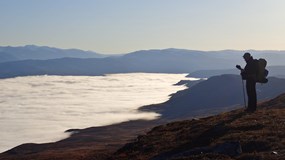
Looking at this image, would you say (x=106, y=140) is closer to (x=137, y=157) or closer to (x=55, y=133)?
(x=55, y=133)

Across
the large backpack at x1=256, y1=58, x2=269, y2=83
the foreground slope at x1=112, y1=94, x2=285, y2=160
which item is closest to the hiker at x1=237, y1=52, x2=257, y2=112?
the large backpack at x1=256, y1=58, x2=269, y2=83

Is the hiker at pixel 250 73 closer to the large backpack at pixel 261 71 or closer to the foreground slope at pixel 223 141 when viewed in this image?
the large backpack at pixel 261 71

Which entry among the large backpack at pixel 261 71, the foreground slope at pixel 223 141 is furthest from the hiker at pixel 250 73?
the foreground slope at pixel 223 141

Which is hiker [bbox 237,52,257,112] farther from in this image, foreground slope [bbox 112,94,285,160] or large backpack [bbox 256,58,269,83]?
foreground slope [bbox 112,94,285,160]

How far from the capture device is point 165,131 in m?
26.7

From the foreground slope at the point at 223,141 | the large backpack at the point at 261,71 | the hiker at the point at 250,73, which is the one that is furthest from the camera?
the hiker at the point at 250,73

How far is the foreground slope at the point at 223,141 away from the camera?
16.5 metres

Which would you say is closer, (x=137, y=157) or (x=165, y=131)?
(x=137, y=157)

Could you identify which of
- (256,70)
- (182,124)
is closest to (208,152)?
(256,70)

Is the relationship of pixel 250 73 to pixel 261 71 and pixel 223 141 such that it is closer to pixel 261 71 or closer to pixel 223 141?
pixel 261 71

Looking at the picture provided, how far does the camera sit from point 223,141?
18.4m

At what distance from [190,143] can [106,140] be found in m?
125

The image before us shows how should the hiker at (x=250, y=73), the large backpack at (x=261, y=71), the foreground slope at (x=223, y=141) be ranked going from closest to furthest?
the foreground slope at (x=223, y=141)
the large backpack at (x=261, y=71)
the hiker at (x=250, y=73)

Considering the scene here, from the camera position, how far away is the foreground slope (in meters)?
16.5
